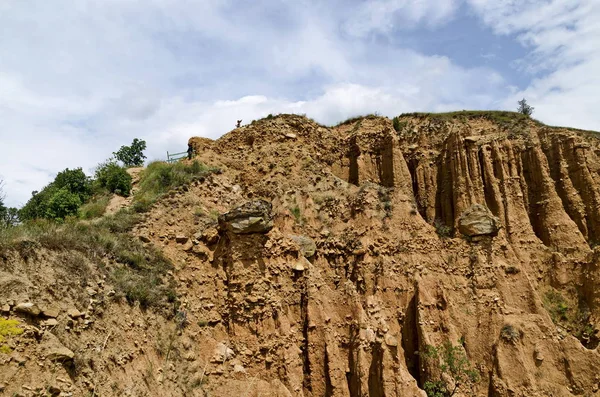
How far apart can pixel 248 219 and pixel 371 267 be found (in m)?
6.95

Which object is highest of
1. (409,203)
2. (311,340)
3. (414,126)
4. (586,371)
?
(414,126)

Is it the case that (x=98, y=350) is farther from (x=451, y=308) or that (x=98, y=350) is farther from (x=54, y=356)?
(x=451, y=308)

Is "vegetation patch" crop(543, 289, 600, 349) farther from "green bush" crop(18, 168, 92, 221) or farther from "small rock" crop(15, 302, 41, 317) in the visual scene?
"green bush" crop(18, 168, 92, 221)

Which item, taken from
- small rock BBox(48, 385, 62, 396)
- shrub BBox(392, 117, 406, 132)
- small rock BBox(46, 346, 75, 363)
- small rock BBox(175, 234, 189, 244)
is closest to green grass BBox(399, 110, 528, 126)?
shrub BBox(392, 117, 406, 132)

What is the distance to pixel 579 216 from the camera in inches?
1097

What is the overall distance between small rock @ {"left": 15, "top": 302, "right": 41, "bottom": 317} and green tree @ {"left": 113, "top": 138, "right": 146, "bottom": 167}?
30.8 metres

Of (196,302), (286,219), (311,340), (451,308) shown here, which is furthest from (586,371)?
(196,302)

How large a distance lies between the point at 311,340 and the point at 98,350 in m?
8.74

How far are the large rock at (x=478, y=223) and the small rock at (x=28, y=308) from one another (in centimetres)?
1987

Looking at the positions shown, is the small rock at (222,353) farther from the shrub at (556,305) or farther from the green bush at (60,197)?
the shrub at (556,305)

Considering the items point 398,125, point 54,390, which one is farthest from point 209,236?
point 398,125

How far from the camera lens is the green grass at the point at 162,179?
20469mm

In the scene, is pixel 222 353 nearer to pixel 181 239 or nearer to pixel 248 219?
pixel 181 239

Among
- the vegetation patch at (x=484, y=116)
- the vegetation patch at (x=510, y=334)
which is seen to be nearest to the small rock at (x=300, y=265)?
the vegetation patch at (x=510, y=334)
